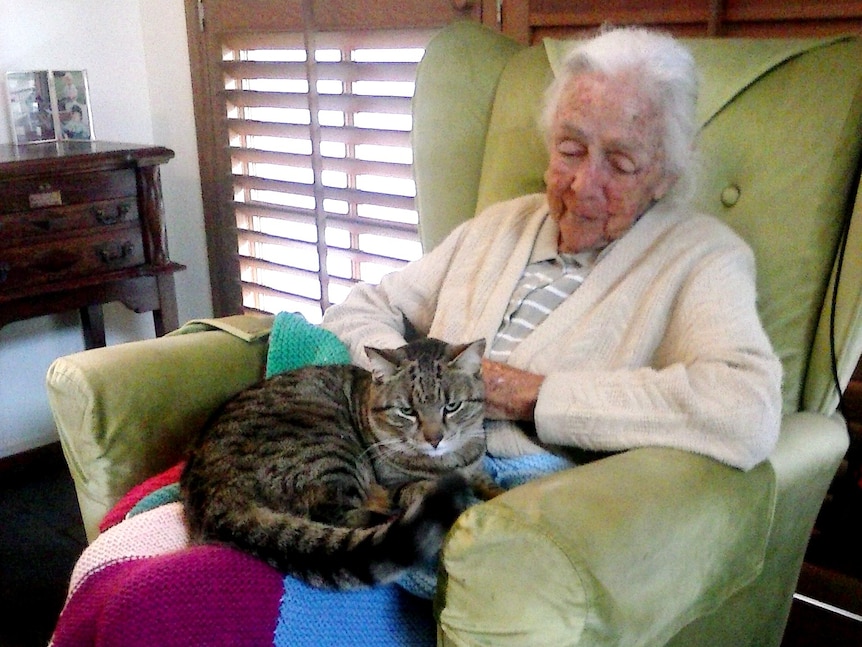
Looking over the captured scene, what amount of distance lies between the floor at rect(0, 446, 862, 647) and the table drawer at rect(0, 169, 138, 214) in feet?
2.65

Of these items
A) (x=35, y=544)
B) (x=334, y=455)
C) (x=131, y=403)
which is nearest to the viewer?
(x=334, y=455)

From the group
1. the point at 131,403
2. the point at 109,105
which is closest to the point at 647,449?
the point at 131,403

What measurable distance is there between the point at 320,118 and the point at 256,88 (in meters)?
0.31

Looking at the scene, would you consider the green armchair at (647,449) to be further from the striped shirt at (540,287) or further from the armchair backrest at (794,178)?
the striped shirt at (540,287)

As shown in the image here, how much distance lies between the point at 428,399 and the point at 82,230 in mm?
1301

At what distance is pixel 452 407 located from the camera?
3.85 feet

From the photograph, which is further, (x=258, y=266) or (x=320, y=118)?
(x=258, y=266)

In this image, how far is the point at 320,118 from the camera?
7.10ft

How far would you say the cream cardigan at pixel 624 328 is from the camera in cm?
102

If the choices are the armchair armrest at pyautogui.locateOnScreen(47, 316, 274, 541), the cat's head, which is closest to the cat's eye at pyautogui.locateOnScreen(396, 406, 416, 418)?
the cat's head

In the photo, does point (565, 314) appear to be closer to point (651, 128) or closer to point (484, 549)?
point (651, 128)

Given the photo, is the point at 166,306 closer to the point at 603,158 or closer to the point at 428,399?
the point at 428,399

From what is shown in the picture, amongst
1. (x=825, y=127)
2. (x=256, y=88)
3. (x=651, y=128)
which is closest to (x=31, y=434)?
(x=256, y=88)

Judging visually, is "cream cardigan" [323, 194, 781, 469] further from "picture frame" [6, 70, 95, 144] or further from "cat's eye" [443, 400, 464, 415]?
"picture frame" [6, 70, 95, 144]
